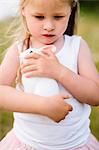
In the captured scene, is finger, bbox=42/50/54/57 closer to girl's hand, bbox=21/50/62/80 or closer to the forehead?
girl's hand, bbox=21/50/62/80

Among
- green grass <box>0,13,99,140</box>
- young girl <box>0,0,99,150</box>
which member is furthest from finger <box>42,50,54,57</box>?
green grass <box>0,13,99,140</box>

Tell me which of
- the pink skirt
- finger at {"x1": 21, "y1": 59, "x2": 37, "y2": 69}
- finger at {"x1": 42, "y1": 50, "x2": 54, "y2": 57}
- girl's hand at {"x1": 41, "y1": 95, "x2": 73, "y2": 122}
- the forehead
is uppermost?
the forehead

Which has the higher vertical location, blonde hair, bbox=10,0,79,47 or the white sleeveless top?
blonde hair, bbox=10,0,79,47

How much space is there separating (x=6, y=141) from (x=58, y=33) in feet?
1.26

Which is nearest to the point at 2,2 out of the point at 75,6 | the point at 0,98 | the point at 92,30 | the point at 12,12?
the point at 12,12

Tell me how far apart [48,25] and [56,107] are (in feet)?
0.68

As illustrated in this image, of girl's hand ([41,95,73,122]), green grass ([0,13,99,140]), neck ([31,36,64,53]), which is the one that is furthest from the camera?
green grass ([0,13,99,140])

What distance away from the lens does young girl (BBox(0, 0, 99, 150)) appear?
3.37ft

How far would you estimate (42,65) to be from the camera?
3.49 ft

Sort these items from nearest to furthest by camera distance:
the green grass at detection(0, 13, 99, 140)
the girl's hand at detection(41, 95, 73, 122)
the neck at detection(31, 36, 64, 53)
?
1. the girl's hand at detection(41, 95, 73, 122)
2. the neck at detection(31, 36, 64, 53)
3. the green grass at detection(0, 13, 99, 140)

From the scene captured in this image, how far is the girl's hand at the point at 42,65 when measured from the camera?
1.05 meters

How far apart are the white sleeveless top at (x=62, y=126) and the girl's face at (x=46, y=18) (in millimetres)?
69

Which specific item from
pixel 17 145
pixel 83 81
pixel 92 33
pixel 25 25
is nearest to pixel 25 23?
pixel 25 25

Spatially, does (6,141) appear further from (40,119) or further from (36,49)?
(36,49)
